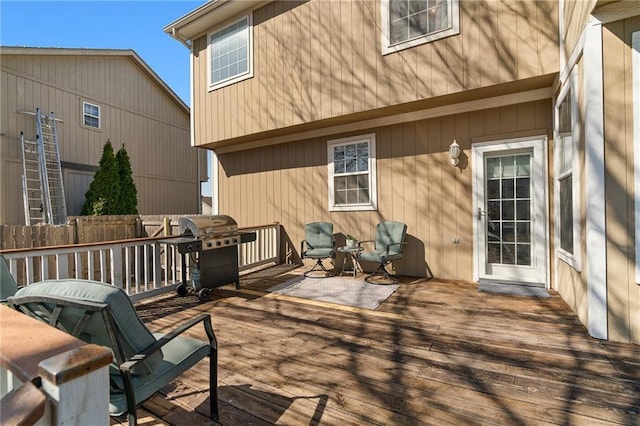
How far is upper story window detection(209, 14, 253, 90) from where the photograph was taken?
20.6 feet

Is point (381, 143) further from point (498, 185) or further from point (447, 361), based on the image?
point (447, 361)

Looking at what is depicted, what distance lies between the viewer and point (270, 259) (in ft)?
21.0

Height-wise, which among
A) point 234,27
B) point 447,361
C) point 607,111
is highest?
point 234,27

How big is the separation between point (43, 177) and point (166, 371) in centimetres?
899

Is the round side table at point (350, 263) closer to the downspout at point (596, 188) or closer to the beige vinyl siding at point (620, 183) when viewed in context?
the downspout at point (596, 188)

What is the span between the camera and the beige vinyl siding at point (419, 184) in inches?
186

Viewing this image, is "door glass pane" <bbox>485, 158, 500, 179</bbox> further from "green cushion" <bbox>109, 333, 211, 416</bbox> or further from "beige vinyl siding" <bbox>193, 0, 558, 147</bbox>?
"green cushion" <bbox>109, 333, 211, 416</bbox>

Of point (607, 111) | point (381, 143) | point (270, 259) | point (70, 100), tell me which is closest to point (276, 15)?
point (381, 143)

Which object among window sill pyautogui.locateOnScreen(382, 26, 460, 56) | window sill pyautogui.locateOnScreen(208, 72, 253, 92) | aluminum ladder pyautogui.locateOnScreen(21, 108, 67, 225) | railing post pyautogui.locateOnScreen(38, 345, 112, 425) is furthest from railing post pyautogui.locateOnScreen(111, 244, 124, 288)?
aluminum ladder pyautogui.locateOnScreen(21, 108, 67, 225)

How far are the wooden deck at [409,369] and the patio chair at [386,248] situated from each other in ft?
3.66

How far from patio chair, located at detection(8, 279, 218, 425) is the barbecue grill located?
2.46 meters

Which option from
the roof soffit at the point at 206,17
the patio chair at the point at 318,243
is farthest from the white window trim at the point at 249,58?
the patio chair at the point at 318,243

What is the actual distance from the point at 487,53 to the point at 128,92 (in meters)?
11.1

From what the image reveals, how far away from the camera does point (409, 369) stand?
2.30m
